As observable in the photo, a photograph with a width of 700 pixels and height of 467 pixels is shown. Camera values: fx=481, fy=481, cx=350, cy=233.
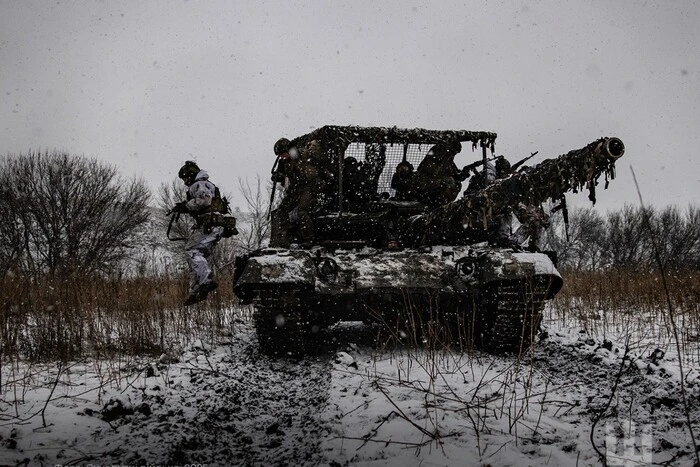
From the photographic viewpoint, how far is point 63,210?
14.8m

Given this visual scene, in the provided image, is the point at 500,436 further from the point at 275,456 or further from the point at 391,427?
the point at 275,456

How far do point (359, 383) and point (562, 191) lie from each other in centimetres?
215

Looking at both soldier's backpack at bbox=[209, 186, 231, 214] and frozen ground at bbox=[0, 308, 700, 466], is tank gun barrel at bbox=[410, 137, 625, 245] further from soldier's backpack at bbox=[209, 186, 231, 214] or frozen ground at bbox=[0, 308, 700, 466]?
soldier's backpack at bbox=[209, 186, 231, 214]

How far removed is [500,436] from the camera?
254cm

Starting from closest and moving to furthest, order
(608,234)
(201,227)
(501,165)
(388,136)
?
(201,227), (388,136), (501,165), (608,234)

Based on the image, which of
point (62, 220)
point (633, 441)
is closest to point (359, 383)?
point (633, 441)

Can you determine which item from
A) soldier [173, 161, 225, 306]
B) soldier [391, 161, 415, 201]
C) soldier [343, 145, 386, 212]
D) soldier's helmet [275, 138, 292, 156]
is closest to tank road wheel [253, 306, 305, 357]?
soldier [173, 161, 225, 306]

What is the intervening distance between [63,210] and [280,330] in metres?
13.4

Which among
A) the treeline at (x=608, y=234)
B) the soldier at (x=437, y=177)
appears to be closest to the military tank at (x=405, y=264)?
the soldier at (x=437, y=177)

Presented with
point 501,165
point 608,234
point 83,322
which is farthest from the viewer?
point 608,234

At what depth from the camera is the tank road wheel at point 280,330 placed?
14.0ft

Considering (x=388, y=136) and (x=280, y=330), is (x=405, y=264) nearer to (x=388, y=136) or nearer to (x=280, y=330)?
(x=280, y=330)

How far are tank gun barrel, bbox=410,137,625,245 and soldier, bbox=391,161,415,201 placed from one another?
1381 mm

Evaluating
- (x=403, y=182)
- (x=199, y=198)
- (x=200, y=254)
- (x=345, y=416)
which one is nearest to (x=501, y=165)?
(x=403, y=182)
